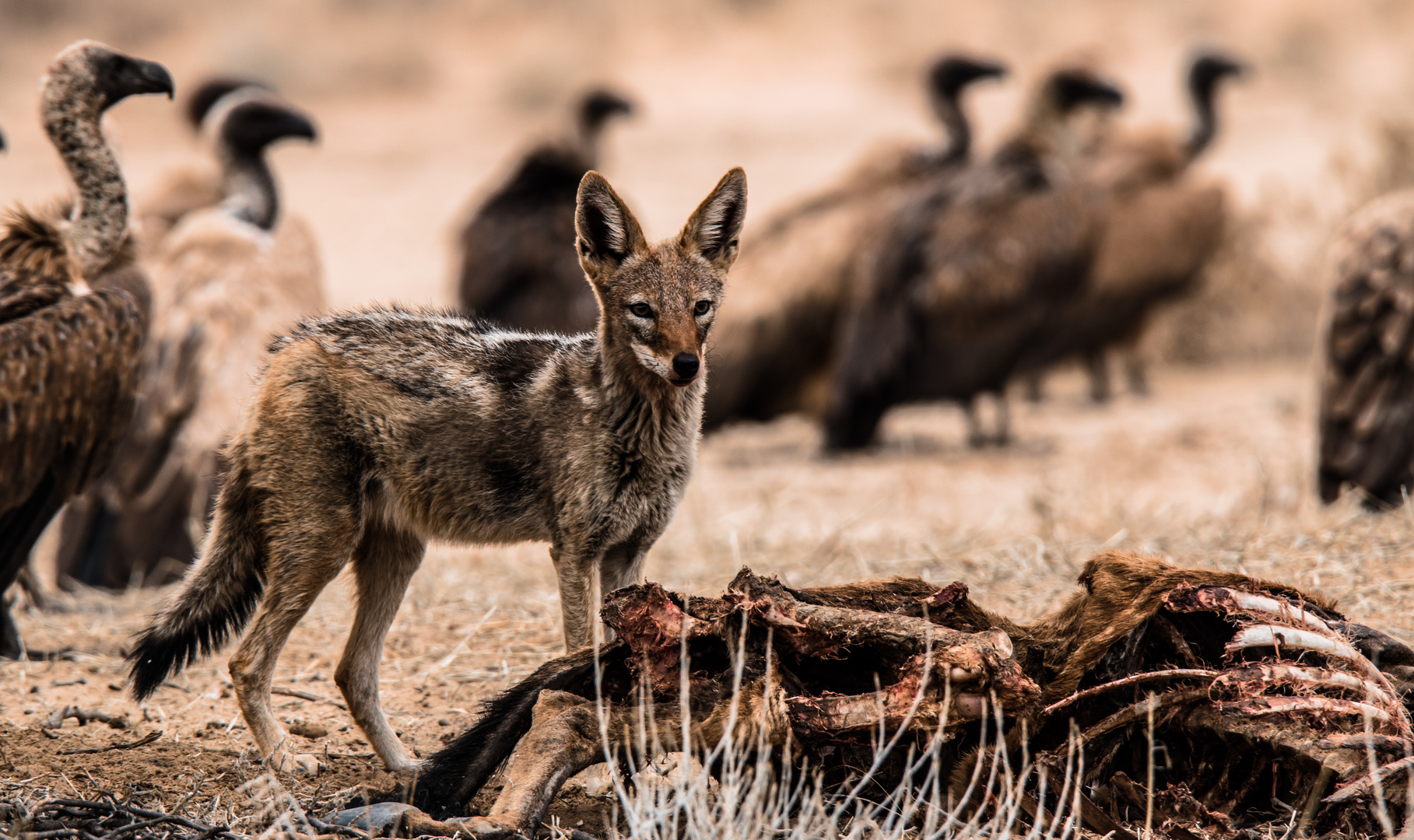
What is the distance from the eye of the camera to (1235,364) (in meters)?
14.8

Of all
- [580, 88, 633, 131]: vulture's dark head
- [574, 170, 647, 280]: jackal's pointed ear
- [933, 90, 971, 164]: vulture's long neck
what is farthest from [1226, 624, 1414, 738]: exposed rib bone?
[933, 90, 971, 164]: vulture's long neck

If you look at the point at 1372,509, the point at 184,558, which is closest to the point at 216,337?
the point at 184,558

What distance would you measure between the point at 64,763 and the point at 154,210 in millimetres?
7777

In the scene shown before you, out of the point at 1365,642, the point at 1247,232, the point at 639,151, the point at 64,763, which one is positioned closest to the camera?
the point at 1365,642

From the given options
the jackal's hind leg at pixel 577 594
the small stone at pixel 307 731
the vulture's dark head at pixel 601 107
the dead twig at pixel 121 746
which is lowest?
the small stone at pixel 307 731

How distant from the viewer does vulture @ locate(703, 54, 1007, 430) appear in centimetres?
1174

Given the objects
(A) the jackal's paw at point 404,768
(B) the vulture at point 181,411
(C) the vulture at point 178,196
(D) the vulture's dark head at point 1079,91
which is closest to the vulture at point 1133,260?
(D) the vulture's dark head at point 1079,91

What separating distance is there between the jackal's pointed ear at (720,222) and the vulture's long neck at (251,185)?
20.6ft

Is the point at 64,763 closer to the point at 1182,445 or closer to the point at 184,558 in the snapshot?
the point at 184,558

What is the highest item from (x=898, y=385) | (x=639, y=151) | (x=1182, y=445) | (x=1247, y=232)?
(x=639, y=151)

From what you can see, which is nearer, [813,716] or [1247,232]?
[813,716]

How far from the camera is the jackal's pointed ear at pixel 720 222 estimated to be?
4254 mm

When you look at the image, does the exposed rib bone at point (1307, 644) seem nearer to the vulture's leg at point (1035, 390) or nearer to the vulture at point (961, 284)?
the vulture at point (961, 284)

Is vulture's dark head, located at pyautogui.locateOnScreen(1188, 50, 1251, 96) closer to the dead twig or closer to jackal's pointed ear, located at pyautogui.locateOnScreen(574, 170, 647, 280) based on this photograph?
jackal's pointed ear, located at pyautogui.locateOnScreen(574, 170, 647, 280)
